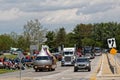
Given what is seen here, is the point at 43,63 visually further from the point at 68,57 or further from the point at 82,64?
the point at 68,57

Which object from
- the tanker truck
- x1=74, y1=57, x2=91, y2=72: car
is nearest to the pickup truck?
the tanker truck

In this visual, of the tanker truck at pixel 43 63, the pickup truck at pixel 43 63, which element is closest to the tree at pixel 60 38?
the tanker truck at pixel 43 63

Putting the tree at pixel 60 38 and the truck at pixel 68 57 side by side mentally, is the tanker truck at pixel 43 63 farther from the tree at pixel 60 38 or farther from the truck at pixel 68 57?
the tree at pixel 60 38

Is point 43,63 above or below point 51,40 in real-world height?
below

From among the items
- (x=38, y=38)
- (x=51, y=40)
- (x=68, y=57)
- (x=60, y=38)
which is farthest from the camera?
(x=60, y=38)

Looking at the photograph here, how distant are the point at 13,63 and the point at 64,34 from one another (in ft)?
356

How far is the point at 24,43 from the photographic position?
411 ft

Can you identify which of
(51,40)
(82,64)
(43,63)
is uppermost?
(51,40)

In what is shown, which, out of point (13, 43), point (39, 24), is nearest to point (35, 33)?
point (39, 24)

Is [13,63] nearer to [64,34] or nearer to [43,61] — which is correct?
[43,61]

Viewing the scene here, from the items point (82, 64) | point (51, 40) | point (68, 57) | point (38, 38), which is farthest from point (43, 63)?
point (51, 40)

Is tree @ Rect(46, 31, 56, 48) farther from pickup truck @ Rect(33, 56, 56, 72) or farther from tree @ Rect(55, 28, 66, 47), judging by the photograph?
pickup truck @ Rect(33, 56, 56, 72)

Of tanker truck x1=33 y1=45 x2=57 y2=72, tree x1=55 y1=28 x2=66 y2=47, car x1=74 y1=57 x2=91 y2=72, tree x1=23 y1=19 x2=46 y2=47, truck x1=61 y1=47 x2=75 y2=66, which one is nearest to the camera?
car x1=74 y1=57 x2=91 y2=72

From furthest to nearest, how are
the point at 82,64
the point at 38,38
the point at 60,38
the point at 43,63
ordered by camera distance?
the point at 60,38 → the point at 38,38 → the point at 43,63 → the point at 82,64
